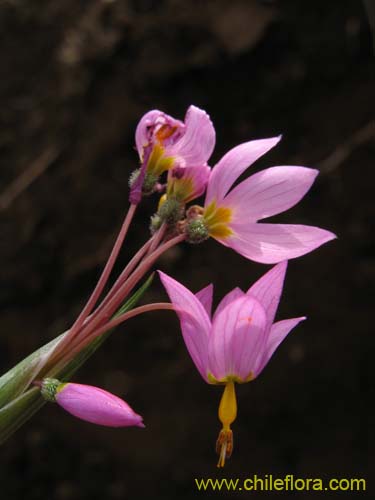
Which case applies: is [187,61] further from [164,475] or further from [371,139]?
[164,475]

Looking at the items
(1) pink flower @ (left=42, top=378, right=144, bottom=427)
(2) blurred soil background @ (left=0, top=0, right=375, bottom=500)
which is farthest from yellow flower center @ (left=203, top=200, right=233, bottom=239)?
(2) blurred soil background @ (left=0, top=0, right=375, bottom=500)

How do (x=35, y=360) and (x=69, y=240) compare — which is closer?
(x=35, y=360)

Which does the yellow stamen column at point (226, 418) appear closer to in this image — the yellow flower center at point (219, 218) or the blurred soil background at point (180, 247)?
the yellow flower center at point (219, 218)

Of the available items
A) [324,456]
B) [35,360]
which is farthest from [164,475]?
[35,360]

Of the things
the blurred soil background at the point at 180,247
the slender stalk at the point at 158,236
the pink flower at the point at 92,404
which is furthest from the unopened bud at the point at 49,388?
the blurred soil background at the point at 180,247

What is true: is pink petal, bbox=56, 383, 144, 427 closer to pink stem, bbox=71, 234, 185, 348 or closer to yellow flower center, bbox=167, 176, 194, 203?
pink stem, bbox=71, 234, 185, 348

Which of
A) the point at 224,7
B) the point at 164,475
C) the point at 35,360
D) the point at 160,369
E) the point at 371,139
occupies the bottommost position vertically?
the point at 35,360

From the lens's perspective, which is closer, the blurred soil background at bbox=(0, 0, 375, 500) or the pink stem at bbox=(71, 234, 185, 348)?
the pink stem at bbox=(71, 234, 185, 348)

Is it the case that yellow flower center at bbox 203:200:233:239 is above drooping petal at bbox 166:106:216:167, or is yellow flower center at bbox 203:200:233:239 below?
below
